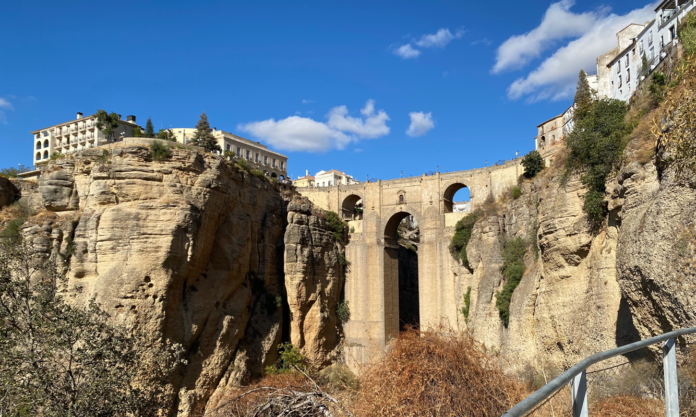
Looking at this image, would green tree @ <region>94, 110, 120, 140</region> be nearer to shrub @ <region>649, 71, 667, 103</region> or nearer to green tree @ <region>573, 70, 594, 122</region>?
green tree @ <region>573, 70, 594, 122</region>

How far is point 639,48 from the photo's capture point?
2453 centimetres

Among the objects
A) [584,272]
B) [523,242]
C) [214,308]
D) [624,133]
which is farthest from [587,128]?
[214,308]

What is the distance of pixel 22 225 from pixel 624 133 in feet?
→ 74.8

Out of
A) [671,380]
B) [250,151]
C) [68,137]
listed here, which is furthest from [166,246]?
[68,137]

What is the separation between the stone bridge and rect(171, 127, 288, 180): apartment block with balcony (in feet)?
56.0

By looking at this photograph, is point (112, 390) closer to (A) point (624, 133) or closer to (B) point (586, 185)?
(B) point (586, 185)

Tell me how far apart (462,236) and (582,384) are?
27021 millimetres

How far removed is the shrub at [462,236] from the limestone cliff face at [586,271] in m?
1.07

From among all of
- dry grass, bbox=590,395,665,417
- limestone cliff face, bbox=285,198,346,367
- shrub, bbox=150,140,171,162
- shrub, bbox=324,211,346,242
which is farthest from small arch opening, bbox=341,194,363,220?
dry grass, bbox=590,395,665,417

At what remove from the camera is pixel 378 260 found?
106 feet

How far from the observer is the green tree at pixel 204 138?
35.3m

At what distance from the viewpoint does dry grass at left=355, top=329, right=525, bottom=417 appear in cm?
808

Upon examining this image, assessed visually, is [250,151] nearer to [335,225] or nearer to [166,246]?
[335,225]

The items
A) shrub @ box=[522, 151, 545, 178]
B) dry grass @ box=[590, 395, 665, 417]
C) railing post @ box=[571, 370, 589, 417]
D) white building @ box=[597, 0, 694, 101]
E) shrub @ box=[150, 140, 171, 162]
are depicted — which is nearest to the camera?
railing post @ box=[571, 370, 589, 417]
